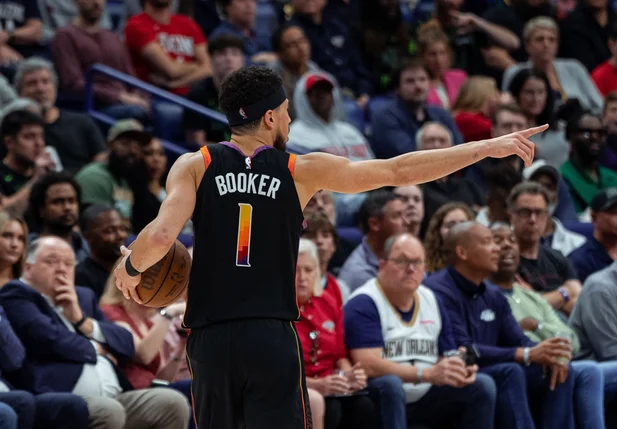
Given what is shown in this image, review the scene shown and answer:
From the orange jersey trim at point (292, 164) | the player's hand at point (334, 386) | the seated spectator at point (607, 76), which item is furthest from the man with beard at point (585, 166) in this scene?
the orange jersey trim at point (292, 164)

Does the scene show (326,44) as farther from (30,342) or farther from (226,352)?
(226,352)

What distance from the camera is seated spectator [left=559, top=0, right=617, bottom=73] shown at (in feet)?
44.9

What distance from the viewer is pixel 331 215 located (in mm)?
9039

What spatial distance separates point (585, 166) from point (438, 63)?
2.02 meters

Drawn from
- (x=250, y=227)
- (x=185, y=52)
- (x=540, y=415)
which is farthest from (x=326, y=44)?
(x=250, y=227)

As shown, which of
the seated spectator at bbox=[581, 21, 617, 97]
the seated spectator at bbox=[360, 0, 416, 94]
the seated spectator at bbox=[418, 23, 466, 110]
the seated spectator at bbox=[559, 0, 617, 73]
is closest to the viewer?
the seated spectator at bbox=[418, 23, 466, 110]

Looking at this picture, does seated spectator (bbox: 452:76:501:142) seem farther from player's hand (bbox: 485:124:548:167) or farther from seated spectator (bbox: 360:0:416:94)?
player's hand (bbox: 485:124:548:167)

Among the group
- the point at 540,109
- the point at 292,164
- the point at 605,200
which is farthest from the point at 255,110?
the point at 540,109

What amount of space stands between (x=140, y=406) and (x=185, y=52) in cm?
539

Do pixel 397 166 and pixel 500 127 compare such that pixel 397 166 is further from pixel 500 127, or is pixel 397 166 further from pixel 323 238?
pixel 500 127

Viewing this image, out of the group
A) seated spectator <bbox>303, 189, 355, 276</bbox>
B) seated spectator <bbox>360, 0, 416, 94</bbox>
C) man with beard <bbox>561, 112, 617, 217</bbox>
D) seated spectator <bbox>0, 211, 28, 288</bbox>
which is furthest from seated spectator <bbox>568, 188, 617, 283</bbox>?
seated spectator <bbox>0, 211, 28, 288</bbox>

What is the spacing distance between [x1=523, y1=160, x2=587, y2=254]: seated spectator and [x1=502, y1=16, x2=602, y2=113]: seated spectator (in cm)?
212

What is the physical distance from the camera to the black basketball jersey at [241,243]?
4.62 metres

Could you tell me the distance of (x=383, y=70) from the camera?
12602 mm
